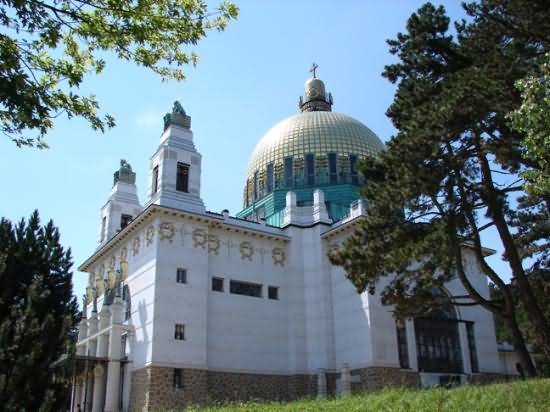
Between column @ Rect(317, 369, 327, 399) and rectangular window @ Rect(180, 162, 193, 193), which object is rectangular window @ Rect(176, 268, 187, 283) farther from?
column @ Rect(317, 369, 327, 399)

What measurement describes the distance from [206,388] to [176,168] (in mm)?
11656

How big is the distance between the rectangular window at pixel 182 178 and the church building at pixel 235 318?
3.1 inches

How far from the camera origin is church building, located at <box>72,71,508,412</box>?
91.4 ft

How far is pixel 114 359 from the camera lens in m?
28.4

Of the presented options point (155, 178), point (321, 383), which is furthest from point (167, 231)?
point (321, 383)

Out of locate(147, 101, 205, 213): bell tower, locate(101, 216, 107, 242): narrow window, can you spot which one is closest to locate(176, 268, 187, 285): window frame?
locate(147, 101, 205, 213): bell tower

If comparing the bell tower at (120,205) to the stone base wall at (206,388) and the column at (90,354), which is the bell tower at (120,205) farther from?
the stone base wall at (206,388)

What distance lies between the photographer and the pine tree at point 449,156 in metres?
16.2

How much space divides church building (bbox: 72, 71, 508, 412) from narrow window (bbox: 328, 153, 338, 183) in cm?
218

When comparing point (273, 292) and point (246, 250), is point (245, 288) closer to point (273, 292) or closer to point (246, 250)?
point (273, 292)

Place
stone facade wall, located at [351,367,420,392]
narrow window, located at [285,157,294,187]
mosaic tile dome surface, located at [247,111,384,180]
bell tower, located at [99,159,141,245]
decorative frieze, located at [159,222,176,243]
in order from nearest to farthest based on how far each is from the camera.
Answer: stone facade wall, located at [351,367,420,392] → decorative frieze, located at [159,222,176,243] → bell tower, located at [99,159,141,245] → narrow window, located at [285,157,294,187] → mosaic tile dome surface, located at [247,111,384,180]

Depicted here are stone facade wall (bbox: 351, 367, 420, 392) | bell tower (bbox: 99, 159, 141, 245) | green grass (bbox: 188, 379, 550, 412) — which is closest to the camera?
green grass (bbox: 188, 379, 550, 412)

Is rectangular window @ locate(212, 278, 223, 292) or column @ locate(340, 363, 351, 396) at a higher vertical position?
rectangular window @ locate(212, 278, 223, 292)

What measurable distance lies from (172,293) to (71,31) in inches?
792
